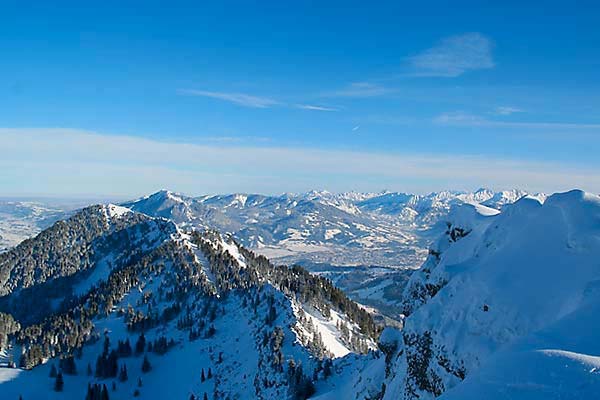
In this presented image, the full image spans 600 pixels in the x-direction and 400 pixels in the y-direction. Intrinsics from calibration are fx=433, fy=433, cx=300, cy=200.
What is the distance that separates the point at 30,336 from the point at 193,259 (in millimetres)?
60487

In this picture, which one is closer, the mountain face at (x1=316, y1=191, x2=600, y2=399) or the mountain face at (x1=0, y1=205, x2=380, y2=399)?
the mountain face at (x1=316, y1=191, x2=600, y2=399)

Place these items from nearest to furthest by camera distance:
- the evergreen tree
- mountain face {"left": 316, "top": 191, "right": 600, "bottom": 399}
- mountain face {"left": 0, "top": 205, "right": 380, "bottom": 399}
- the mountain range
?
mountain face {"left": 316, "top": 191, "right": 600, "bottom": 399} → the mountain range → mountain face {"left": 0, "top": 205, "right": 380, "bottom": 399} → the evergreen tree

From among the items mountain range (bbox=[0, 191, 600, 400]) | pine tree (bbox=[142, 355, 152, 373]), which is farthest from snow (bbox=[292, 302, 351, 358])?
pine tree (bbox=[142, 355, 152, 373])

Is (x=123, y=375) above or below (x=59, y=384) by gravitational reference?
A: above

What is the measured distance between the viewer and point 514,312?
91.6 ft

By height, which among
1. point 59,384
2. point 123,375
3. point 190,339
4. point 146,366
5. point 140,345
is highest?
point 190,339

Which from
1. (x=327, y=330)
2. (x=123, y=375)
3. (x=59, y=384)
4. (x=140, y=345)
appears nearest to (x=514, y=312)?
(x=327, y=330)

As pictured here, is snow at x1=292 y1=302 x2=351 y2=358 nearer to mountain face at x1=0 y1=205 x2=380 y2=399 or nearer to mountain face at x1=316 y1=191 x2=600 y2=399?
mountain face at x1=0 y1=205 x2=380 y2=399

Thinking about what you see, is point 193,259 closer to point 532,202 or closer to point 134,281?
point 134,281

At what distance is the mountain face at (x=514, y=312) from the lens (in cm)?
1753

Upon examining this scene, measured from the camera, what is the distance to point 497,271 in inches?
1245

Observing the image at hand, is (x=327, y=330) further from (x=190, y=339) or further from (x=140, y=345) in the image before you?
(x=140, y=345)

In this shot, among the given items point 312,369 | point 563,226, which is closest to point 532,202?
point 563,226

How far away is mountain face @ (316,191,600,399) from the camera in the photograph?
57.5 feet
